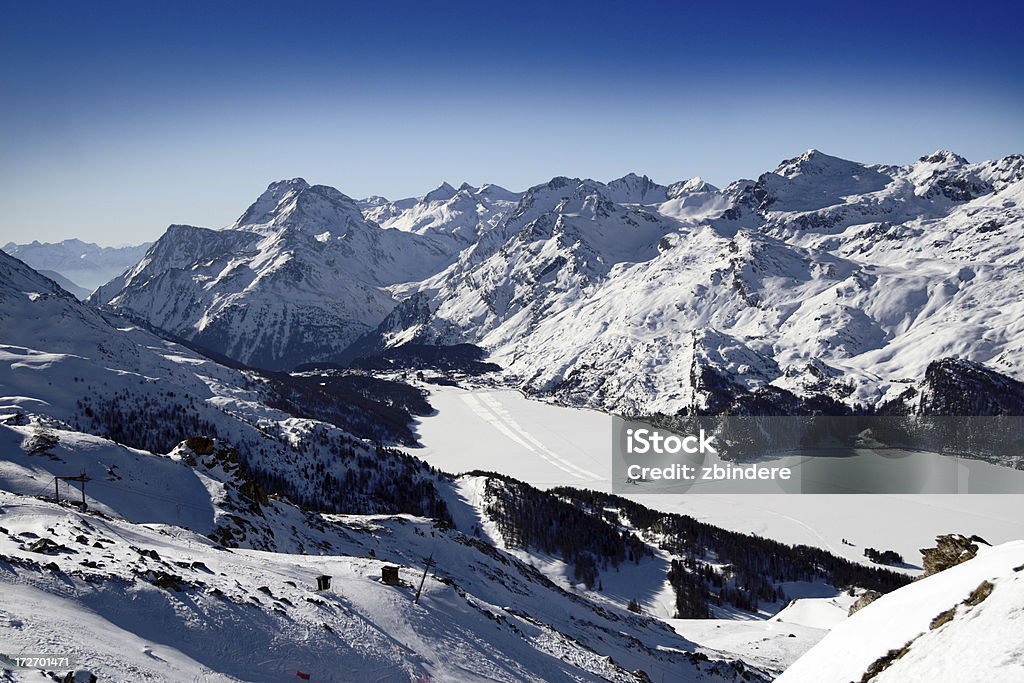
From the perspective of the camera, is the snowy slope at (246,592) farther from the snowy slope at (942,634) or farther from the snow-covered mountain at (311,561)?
the snowy slope at (942,634)

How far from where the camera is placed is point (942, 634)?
19500mm

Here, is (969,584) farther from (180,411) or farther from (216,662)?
(180,411)

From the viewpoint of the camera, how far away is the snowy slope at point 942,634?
1716 cm

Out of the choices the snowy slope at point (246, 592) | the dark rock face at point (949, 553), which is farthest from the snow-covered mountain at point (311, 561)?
the dark rock face at point (949, 553)

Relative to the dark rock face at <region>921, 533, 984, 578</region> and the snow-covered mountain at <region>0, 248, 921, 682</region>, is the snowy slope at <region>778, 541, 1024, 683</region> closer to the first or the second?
the dark rock face at <region>921, 533, 984, 578</region>

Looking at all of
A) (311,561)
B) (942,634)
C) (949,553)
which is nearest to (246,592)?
(311,561)

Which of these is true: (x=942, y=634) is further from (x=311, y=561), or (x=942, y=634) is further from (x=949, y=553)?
(x=311, y=561)

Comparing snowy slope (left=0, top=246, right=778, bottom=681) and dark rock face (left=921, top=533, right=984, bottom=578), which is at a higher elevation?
dark rock face (left=921, top=533, right=984, bottom=578)

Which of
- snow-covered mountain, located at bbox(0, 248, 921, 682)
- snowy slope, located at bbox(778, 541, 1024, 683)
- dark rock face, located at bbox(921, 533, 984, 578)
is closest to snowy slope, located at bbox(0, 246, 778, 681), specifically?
Result: snow-covered mountain, located at bbox(0, 248, 921, 682)

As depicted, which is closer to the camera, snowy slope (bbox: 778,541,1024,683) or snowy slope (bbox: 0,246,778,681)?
snowy slope (bbox: 778,541,1024,683)

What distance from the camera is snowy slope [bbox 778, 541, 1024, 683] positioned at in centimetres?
1716

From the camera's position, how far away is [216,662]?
29328mm

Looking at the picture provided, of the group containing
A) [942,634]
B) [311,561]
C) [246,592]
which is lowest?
[311,561]

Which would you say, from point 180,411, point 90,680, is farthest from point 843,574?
point 180,411
